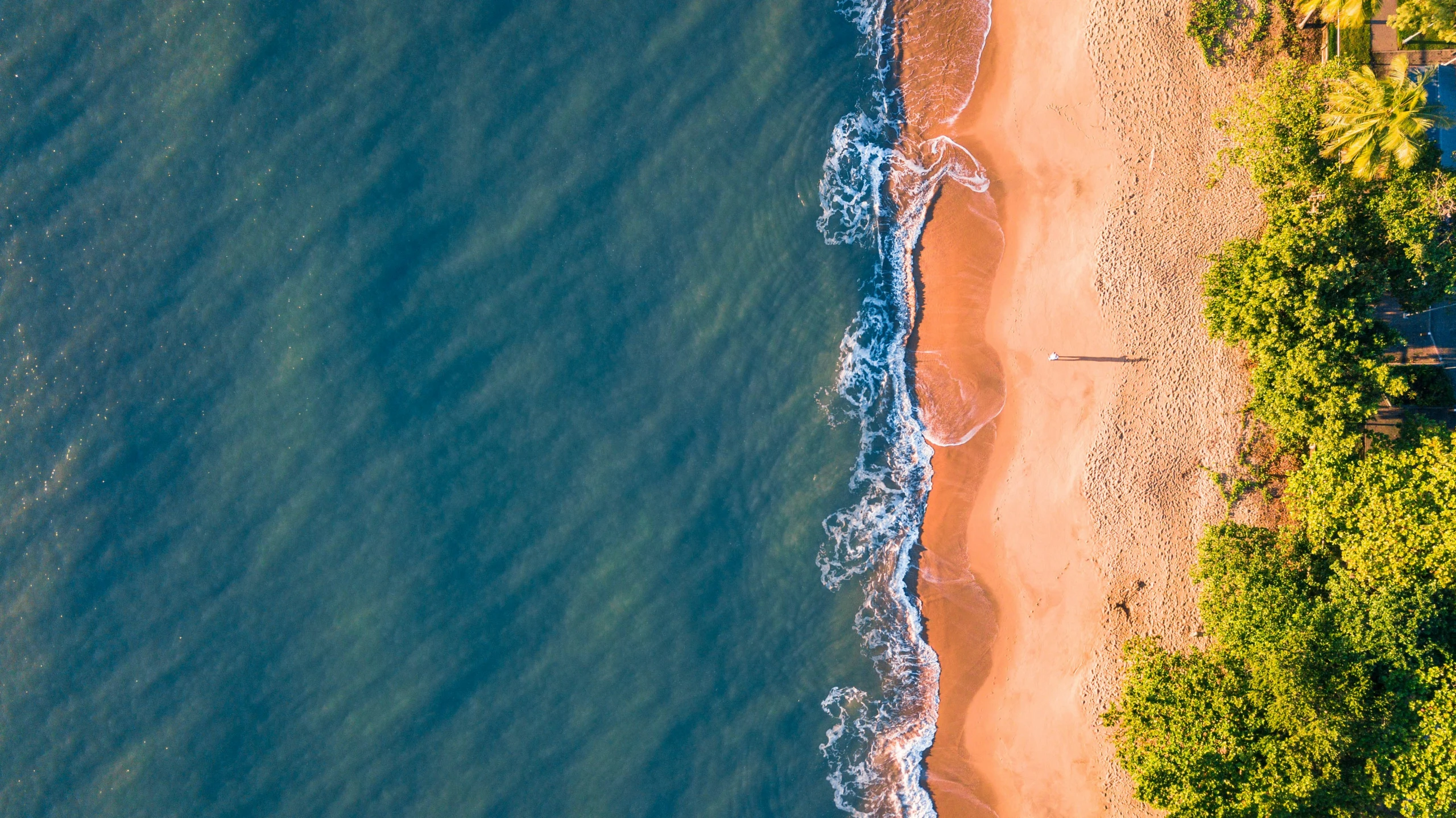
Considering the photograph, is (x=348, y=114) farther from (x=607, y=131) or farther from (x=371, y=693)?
(x=371, y=693)

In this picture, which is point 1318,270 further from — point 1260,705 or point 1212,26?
point 1260,705

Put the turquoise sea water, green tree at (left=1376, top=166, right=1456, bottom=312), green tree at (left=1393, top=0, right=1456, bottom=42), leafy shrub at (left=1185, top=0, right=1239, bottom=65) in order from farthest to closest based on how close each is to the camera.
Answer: the turquoise sea water
leafy shrub at (left=1185, top=0, right=1239, bottom=65)
green tree at (left=1393, top=0, right=1456, bottom=42)
green tree at (left=1376, top=166, right=1456, bottom=312)

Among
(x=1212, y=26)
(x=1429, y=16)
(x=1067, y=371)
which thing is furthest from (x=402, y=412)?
(x=1429, y=16)

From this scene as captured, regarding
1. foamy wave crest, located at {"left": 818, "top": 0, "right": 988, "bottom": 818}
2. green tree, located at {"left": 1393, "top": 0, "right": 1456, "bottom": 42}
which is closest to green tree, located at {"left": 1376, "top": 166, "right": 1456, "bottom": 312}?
green tree, located at {"left": 1393, "top": 0, "right": 1456, "bottom": 42}

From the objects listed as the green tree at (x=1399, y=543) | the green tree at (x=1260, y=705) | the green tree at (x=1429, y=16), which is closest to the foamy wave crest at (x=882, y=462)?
the green tree at (x=1260, y=705)

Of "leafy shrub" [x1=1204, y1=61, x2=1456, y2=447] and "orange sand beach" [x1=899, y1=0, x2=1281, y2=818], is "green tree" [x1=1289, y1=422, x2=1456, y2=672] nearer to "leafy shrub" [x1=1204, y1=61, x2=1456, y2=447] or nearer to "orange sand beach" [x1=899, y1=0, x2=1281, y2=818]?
"leafy shrub" [x1=1204, y1=61, x2=1456, y2=447]

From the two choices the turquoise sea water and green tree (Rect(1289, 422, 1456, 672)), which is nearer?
green tree (Rect(1289, 422, 1456, 672))
